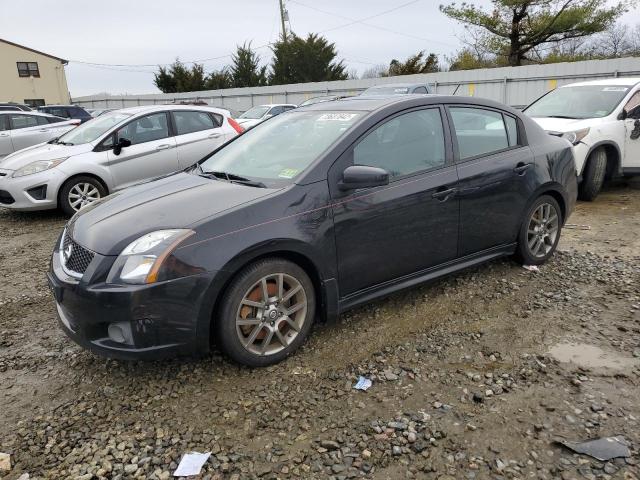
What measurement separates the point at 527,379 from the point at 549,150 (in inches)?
96.3

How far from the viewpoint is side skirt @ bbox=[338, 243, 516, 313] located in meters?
3.53

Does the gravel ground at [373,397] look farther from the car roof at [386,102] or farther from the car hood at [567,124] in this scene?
the car hood at [567,124]

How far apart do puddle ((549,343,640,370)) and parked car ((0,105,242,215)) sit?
577cm

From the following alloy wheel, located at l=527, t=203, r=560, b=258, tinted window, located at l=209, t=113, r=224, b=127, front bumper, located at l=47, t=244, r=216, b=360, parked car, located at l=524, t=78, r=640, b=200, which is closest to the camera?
front bumper, located at l=47, t=244, r=216, b=360

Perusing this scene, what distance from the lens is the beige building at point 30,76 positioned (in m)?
45.9

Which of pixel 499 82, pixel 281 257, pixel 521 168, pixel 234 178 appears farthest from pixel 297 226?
pixel 499 82

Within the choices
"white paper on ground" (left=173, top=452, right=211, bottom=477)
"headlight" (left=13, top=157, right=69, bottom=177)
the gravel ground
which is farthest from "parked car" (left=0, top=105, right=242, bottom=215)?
"white paper on ground" (left=173, top=452, right=211, bottom=477)

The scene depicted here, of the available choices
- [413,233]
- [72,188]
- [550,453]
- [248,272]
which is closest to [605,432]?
[550,453]

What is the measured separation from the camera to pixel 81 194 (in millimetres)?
7379

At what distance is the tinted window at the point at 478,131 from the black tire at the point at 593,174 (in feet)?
12.2

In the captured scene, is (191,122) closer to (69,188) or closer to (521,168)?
(69,188)

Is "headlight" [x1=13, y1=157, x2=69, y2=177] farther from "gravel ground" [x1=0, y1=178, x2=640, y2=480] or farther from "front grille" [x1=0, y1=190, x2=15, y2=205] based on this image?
"gravel ground" [x1=0, y1=178, x2=640, y2=480]

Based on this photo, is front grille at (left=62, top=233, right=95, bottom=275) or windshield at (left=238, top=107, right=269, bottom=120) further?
windshield at (left=238, top=107, right=269, bottom=120)

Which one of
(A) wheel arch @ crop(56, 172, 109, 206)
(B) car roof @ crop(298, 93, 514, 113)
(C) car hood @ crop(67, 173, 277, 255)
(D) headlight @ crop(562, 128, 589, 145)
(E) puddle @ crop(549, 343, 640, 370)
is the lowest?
(E) puddle @ crop(549, 343, 640, 370)
